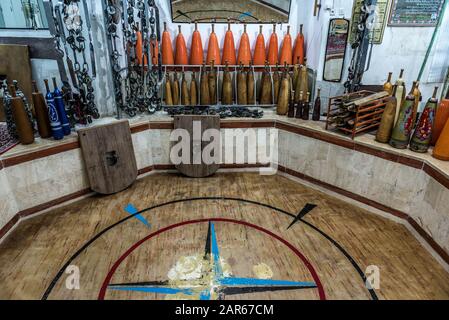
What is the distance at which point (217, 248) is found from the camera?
236 cm

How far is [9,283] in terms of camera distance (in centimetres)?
202

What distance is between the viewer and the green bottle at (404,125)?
Result: 253 centimetres

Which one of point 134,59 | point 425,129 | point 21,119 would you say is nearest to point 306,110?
point 425,129

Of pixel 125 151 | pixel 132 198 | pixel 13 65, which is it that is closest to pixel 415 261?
pixel 132 198

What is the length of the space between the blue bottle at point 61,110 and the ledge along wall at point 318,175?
6.7 inches

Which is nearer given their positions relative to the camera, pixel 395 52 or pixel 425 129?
pixel 425 129

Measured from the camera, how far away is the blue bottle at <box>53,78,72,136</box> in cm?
277

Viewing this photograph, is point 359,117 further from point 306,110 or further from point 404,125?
point 306,110

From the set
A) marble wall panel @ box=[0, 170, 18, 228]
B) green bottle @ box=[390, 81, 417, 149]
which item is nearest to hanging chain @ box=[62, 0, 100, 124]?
marble wall panel @ box=[0, 170, 18, 228]

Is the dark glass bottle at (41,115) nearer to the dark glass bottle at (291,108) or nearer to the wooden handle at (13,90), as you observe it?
the wooden handle at (13,90)

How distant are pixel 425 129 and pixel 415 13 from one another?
158 cm

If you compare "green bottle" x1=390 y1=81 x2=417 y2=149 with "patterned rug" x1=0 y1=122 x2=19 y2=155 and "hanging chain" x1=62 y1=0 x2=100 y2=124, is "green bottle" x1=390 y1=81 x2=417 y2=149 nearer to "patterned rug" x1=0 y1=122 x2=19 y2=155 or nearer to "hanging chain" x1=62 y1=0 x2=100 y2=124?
"hanging chain" x1=62 y1=0 x2=100 y2=124

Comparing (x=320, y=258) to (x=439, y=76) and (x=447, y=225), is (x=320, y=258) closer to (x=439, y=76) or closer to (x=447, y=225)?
(x=447, y=225)

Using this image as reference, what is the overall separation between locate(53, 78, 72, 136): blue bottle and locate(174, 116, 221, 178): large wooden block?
1114 millimetres
